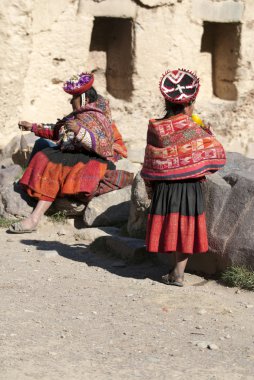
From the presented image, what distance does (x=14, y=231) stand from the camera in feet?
24.4

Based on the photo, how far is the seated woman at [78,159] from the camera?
7.61 metres

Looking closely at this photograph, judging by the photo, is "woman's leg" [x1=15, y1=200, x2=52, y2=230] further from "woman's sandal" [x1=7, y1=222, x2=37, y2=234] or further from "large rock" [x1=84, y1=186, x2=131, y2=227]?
"large rock" [x1=84, y1=186, x2=131, y2=227]

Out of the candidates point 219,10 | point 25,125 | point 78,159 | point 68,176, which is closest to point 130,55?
point 219,10

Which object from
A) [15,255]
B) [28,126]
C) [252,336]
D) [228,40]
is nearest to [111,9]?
[228,40]

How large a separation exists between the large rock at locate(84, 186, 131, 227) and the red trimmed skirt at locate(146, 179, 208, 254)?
1.75 meters

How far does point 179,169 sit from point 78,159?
2.14 m

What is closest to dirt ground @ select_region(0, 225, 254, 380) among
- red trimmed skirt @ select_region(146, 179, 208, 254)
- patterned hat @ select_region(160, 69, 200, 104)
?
red trimmed skirt @ select_region(146, 179, 208, 254)

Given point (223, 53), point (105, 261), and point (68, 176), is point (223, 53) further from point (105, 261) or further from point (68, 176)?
point (105, 261)

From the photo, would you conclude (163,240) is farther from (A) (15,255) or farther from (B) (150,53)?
(B) (150,53)

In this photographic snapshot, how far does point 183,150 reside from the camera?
18.9 ft

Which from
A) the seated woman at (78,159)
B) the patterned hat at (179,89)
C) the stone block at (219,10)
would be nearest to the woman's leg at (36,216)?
the seated woman at (78,159)

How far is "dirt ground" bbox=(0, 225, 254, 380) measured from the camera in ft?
13.9

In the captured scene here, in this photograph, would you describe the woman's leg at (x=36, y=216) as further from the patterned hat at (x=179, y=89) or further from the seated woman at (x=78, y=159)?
the patterned hat at (x=179, y=89)

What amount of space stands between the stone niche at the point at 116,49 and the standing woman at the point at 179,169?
217 inches
